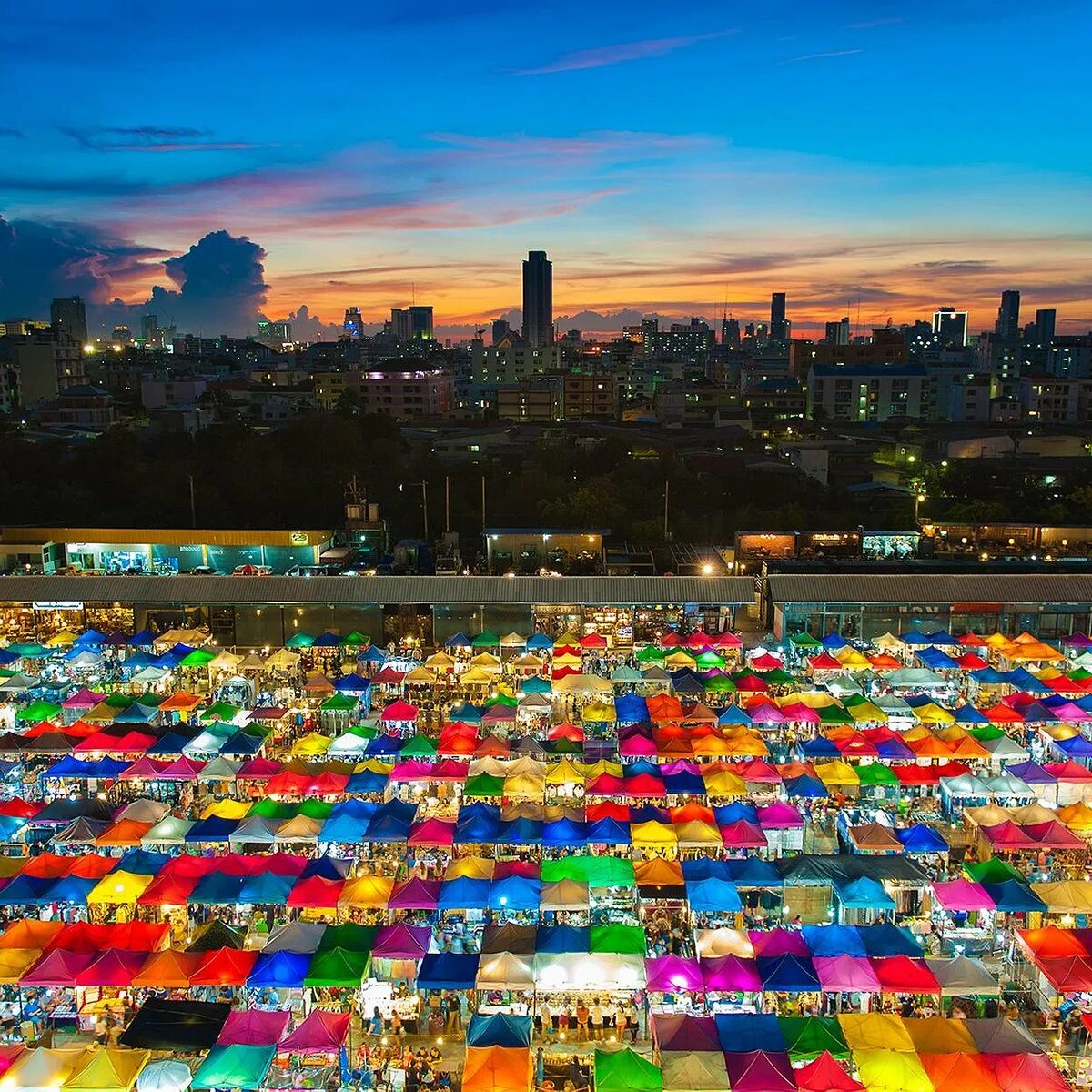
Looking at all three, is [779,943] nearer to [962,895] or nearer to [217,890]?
[962,895]

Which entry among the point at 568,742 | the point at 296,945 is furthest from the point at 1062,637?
the point at 296,945

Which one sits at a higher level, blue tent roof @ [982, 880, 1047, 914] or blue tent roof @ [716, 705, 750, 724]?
blue tent roof @ [716, 705, 750, 724]

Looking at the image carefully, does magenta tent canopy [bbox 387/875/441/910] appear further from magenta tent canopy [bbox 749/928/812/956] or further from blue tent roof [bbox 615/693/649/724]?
blue tent roof [bbox 615/693/649/724]

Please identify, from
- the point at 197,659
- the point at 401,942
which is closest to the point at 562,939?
the point at 401,942

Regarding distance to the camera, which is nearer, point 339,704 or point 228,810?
point 228,810

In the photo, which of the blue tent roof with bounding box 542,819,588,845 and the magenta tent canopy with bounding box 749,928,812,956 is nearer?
the magenta tent canopy with bounding box 749,928,812,956

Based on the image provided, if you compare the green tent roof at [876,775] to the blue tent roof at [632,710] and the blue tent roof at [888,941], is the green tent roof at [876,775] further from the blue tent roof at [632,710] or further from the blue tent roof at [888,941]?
the blue tent roof at [888,941]

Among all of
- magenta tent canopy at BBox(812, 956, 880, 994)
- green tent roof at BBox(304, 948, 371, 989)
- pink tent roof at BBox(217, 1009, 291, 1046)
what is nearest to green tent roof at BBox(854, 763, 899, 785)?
magenta tent canopy at BBox(812, 956, 880, 994)
